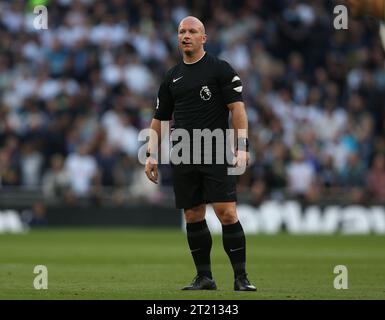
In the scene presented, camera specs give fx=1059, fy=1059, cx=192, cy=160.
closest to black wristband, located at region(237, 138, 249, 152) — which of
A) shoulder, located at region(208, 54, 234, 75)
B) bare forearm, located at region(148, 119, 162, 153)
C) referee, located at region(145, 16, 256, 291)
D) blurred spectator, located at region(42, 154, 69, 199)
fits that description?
referee, located at region(145, 16, 256, 291)

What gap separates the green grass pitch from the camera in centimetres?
1098

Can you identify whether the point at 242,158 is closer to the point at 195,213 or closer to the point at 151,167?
the point at 195,213

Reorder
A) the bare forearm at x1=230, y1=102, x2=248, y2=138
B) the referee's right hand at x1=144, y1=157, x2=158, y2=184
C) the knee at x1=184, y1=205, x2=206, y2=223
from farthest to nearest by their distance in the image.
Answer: the referee's right hand at x1=144, y1=157, x2=158, y2=184
the knee at x1=184, y1=205, x2=206, y2=223
the bare forearm at x1=230, y1=102, x2=248, y2=138

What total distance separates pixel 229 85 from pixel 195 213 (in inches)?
56.8

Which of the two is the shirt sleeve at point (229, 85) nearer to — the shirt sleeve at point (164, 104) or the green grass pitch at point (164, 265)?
the shirt sleeve at point (164, 104)

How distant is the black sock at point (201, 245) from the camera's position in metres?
11.6

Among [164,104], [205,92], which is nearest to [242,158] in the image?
[205,92]

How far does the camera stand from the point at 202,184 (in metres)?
11.5

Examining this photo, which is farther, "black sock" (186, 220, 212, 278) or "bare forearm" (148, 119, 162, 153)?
"bare forearm" (148, 119, 162, 153)

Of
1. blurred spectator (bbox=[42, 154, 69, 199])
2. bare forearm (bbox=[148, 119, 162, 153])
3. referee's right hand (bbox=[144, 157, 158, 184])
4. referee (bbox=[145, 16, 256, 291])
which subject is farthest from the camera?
blurred spectator (bbox=[42, 154, 69, 199])

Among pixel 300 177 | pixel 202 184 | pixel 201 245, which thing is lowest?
pixel 201 245

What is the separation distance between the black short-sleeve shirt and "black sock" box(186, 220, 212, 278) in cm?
111

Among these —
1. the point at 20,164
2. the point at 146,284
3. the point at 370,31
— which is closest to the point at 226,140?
the point at 146,284

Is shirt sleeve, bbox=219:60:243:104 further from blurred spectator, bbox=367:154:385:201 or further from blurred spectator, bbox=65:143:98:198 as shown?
blurred spectator, bbox=367:154:385:201
